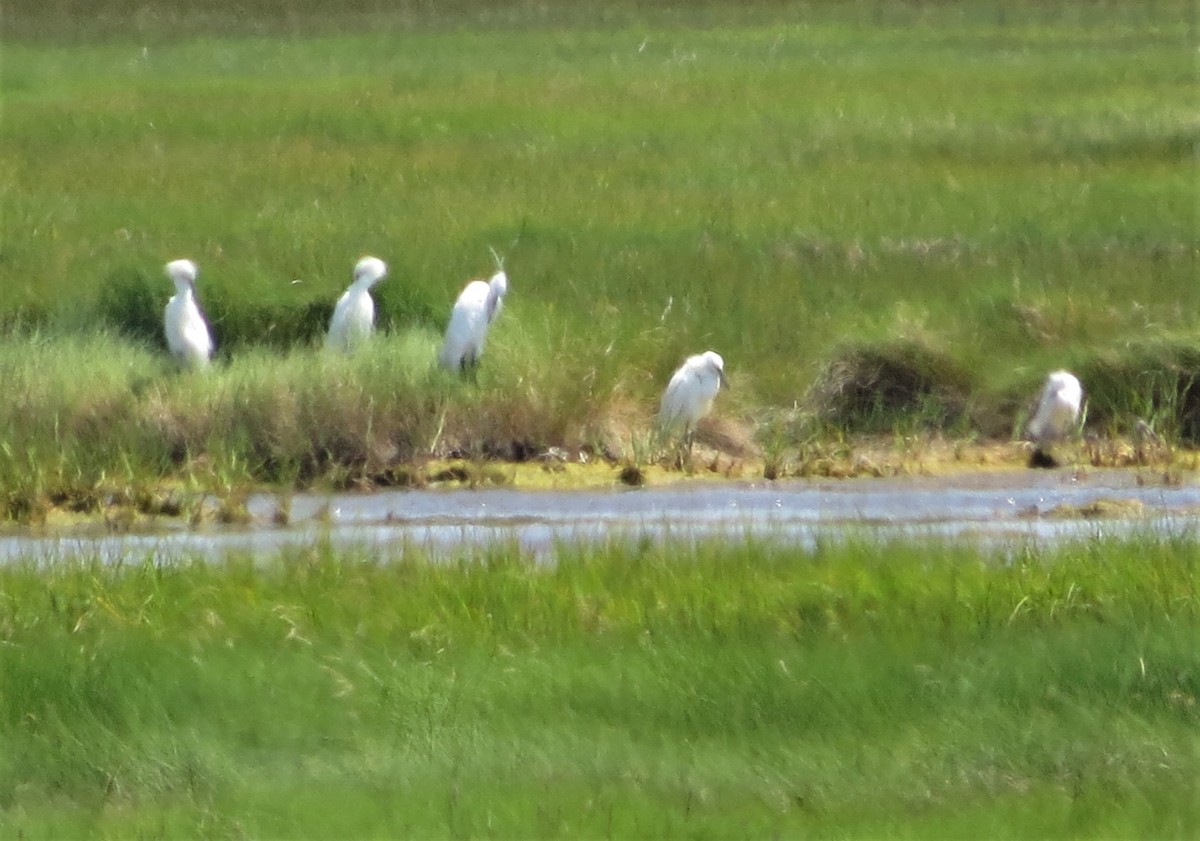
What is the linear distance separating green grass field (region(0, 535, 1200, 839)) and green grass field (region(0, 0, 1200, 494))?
3.15 meters

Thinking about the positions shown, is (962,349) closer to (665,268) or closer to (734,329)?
(734,329)

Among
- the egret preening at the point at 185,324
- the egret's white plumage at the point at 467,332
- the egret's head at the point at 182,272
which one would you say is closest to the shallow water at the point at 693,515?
the egret's white plumage at the point at 467,332

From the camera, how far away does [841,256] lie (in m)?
12.2

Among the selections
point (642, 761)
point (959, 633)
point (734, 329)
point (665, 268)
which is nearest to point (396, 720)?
point (642, 761)

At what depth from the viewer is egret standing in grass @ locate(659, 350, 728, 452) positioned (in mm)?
9320

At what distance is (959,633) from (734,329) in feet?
17.4

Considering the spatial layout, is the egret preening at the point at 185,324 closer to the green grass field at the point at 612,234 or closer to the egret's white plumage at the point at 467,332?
the green grass field at the point at 612,234

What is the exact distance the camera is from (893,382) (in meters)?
10.1

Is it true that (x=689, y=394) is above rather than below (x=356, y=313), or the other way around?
below

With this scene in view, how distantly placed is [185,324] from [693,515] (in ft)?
10.8

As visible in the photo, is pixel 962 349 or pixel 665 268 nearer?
pixel 962 349

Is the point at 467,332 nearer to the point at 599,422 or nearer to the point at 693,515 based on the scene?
the point at 599,422

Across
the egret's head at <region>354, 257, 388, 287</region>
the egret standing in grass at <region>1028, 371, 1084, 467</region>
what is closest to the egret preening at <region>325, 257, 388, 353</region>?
the egret's head at <region>354, 257, 388, 287</region>

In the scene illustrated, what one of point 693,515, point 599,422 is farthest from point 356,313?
point 693,515
